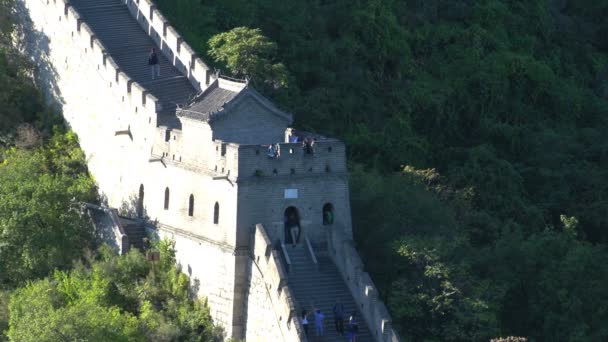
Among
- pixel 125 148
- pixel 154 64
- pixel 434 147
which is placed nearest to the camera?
pixel 125 148

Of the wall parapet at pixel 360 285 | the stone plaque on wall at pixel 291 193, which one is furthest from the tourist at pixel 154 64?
the wall parapet at pixel 360 285

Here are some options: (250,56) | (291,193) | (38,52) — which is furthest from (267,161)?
(38,52)

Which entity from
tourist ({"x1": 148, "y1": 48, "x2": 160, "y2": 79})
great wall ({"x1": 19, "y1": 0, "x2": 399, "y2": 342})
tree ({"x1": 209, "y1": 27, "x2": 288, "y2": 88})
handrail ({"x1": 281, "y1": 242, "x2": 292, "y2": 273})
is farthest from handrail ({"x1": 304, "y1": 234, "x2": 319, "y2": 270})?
tree ({"x1": 209, "y1": 27, "x2": 288, "y2": 88})

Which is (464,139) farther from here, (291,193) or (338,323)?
(338,323)

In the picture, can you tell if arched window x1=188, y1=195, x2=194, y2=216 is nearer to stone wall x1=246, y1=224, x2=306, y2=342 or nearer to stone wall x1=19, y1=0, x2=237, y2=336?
stone wall x1=19, y1=0, x2=237, y2=336

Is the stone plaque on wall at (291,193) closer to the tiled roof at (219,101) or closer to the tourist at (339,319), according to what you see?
the tiled roof at (219,101)

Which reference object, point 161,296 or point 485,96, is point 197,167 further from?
A: point 485,96
